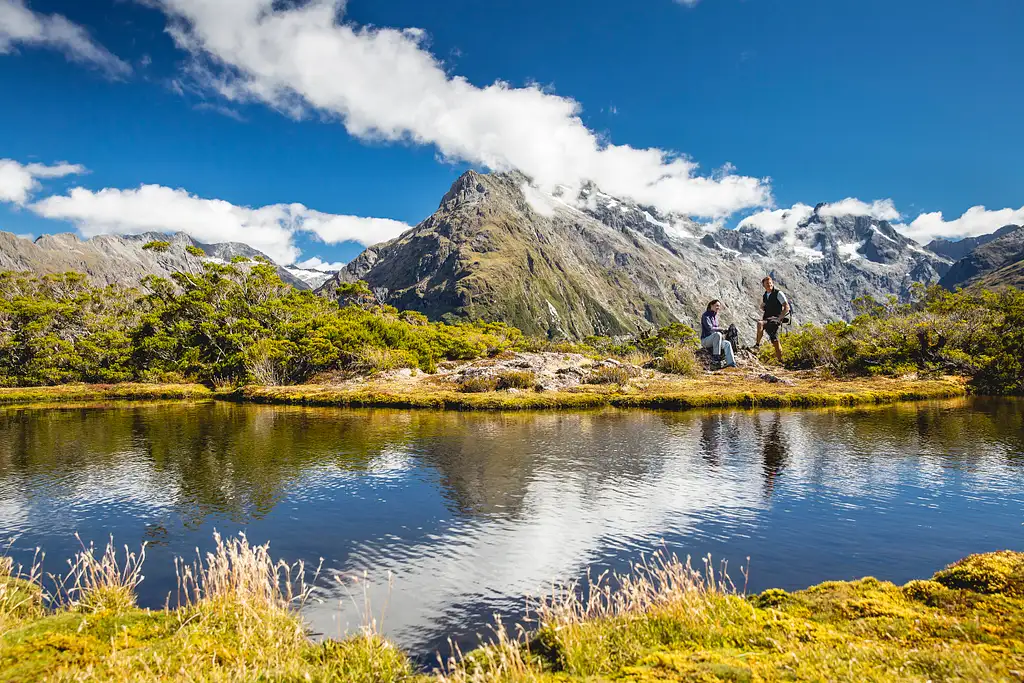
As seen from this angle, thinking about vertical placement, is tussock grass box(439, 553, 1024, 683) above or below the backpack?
below

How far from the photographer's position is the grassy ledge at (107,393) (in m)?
47.1

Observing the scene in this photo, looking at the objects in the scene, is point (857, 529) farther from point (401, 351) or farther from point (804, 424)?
point (401, 351)

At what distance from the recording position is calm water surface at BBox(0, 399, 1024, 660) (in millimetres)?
10633

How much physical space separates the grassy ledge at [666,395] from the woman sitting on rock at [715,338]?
7.71ft

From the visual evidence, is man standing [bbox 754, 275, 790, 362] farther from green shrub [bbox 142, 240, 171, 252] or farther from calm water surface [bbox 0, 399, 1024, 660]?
green shrub [bbox 142, 240, 171, 252]

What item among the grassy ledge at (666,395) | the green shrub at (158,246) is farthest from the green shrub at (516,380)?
the green shrub at (158,246)

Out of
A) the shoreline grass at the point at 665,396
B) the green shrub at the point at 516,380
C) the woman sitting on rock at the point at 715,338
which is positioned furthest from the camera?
the green shrub at the point at 516,380

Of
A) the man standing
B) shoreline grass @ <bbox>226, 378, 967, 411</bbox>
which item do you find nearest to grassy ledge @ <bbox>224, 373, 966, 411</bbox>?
shoreline grass @ <bbox>226, 378, 967, 411</bbox>

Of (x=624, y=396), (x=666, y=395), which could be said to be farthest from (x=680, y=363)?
(x=624, y=396)

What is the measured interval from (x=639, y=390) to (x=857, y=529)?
91.6 ft

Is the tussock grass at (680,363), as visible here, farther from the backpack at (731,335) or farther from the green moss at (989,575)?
the green moss at (989,575)

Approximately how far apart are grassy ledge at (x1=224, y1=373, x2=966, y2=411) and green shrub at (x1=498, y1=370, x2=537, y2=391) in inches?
83.8

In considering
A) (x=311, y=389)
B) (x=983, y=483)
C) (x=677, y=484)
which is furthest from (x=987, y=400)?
(x=311, y=389)

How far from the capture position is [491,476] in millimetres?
18328
